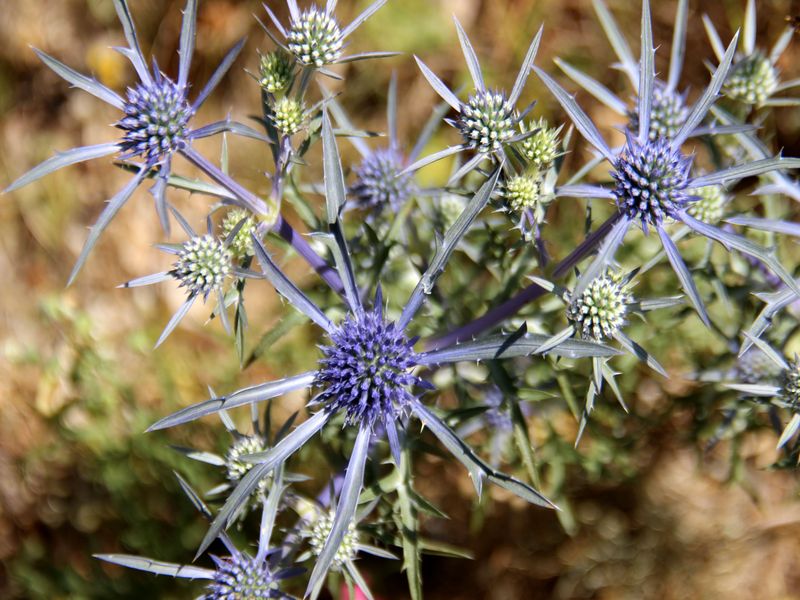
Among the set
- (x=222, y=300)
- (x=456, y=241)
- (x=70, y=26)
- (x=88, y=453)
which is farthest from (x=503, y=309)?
(x=70, y=26)

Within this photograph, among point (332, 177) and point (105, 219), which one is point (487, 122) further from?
point (105, 219)

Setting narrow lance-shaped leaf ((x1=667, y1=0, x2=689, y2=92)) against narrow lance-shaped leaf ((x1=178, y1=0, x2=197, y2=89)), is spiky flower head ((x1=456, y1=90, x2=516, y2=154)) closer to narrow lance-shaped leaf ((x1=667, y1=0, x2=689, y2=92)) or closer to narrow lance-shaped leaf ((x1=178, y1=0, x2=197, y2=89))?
narrow lance-shaped leaf ((x1=178, y1=0, x2=197, y2=89))

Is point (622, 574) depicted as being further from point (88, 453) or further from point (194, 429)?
point (88, 453)

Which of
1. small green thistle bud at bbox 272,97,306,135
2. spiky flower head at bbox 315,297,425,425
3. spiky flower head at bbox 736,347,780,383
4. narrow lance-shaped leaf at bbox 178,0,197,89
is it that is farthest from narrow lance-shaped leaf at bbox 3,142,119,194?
spiky flower head at bbox 736,347,780,383

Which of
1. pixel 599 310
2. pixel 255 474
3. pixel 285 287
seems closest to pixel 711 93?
pixel 599 310

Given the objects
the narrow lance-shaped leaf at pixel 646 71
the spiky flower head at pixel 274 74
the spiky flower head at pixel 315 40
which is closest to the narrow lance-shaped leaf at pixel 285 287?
the spiky flower head at pixel 274 74

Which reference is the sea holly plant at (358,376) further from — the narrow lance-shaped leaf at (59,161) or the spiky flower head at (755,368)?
the spiky flower head at (755,368)
